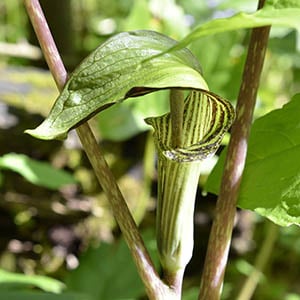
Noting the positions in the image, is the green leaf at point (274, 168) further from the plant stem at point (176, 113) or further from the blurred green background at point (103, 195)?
the blurred green background at point (103, 195)

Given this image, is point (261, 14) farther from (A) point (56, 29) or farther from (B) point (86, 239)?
(A) point (56, 29)

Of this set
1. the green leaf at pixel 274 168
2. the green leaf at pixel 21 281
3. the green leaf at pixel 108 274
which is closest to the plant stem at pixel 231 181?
the green leaf at pixel 274 168

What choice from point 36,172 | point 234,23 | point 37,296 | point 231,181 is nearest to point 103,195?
point 36,172

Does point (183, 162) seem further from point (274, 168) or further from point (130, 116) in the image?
point (130, 116)

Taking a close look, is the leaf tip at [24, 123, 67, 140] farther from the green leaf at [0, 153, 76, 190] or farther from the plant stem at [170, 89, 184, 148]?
the green leaf at [0, 153, 76, 190]

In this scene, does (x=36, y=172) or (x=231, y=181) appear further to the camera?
(x=36, y=172)

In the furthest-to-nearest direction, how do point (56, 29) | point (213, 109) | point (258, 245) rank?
point (56, 29) < point (258, 245) < point (213, 109)

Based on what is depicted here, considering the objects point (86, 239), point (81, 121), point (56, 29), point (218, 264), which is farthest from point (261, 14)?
point (56, 29)

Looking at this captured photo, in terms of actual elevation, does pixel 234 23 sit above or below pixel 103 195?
below

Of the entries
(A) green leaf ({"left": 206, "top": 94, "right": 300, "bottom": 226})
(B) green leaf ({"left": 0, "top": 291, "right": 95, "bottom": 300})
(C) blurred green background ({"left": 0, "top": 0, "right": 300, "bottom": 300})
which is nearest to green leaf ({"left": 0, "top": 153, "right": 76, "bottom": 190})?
(C) blurred green background ({"left": 0, "top": 0, "right": 300, "bottom": 300})
